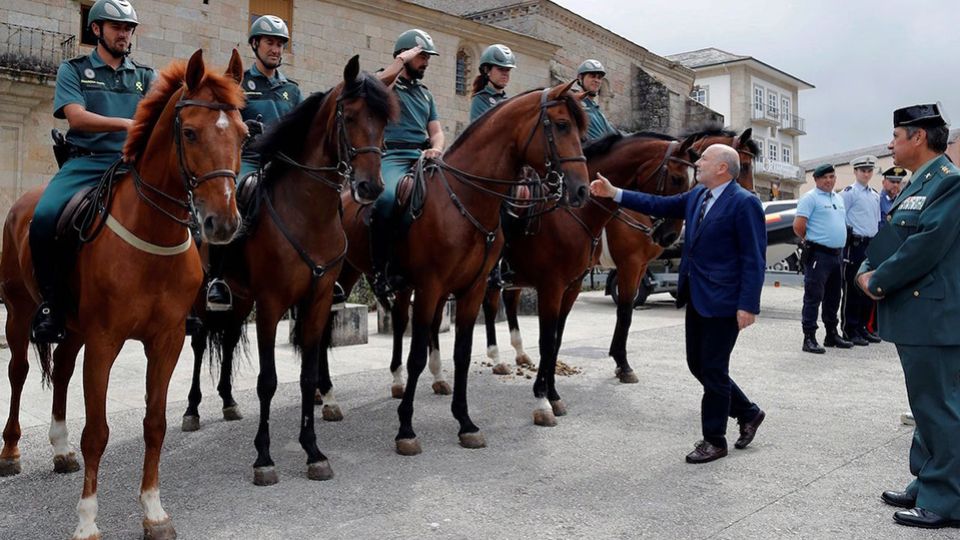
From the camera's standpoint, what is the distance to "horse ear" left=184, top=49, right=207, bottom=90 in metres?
3.21

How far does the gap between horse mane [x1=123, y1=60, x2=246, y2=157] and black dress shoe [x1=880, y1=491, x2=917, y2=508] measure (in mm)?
3941

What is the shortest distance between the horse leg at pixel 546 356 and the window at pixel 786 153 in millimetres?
57593

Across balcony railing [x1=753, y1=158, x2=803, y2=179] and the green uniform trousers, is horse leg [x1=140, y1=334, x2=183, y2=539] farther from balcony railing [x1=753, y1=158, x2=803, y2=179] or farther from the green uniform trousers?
balcony railing [x1=753, y1=158, x2=803, y2=179]

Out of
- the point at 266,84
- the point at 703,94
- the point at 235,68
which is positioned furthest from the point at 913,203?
the point at 703,94

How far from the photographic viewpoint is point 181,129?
10.7 ft

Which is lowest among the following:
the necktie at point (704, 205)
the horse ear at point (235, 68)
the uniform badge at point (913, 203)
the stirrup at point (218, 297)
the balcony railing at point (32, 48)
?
the stirrup at point (218, 297)

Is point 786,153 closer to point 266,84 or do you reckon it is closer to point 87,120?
point 266,84

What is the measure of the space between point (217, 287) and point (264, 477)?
4.19ft

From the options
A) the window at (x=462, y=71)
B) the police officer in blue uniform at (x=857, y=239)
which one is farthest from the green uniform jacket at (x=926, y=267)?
the window at (x=462, y=71)

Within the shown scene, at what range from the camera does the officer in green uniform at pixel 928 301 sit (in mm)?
3557

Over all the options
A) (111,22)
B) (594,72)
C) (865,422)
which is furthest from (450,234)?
(865,422)

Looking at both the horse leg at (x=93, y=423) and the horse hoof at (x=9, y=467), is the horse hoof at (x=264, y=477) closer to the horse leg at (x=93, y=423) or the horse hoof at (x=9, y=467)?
the horse leg at (x=93, y=423)

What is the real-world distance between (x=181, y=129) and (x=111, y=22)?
1.19 m

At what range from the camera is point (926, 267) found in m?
3.59
